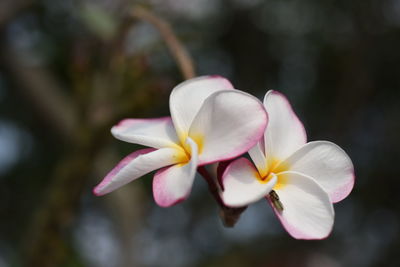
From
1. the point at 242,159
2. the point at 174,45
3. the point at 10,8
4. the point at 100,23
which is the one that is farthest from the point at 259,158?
the point at 10,8

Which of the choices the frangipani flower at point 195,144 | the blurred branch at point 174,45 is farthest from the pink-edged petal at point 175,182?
the blurred branch at point 174,45

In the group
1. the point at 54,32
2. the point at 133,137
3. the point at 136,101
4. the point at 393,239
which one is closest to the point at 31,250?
the point at 136,101

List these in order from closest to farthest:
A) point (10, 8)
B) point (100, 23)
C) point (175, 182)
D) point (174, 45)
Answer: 1. point (175, 182)
2. point (174, 45)
3. point (100, 23)
4. point (10, 8)

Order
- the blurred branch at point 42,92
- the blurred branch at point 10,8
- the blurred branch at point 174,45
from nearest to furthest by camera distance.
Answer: the blurred branch at point 174,45 < the blurred branch at point 10,8 < the blurred branch at point 42,92

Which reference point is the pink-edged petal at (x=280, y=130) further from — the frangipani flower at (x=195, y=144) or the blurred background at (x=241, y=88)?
the blurred background at (x=241, y=88)

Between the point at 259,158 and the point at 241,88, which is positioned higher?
the point at 259,158

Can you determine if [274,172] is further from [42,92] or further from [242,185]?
[42,92]

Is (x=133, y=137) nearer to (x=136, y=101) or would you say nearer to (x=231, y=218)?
(x=231, y=218)

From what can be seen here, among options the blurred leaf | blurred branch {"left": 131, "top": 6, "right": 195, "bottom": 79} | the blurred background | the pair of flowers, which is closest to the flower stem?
the pair of flowers
